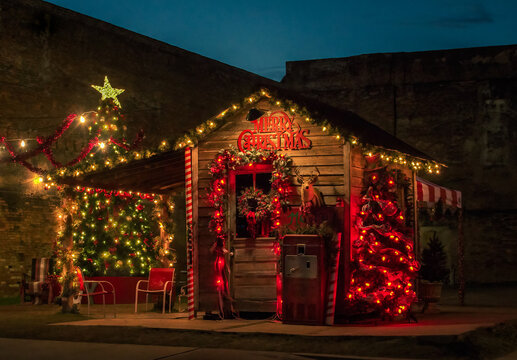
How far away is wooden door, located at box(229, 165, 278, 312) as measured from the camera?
9.89 m

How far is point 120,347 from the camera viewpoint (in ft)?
24.8

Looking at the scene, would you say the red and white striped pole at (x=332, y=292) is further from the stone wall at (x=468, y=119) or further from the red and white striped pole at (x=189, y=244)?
the stone wall at (x=468, y=119)

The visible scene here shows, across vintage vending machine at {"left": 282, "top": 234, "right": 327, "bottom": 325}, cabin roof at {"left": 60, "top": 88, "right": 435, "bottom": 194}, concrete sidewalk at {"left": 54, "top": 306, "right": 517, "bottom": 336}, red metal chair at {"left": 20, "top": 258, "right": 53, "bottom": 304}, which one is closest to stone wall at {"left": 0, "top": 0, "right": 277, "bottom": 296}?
red metal chair at {"left": 20, "top": 258, "right": 53, "bottom": 304}

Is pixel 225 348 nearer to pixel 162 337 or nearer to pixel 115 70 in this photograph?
pixel 162 337

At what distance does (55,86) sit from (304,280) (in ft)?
34.0

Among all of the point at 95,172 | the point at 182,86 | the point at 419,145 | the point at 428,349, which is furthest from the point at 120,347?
the point at 419,145

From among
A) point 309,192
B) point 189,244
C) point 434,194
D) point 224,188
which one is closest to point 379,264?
point 309,192

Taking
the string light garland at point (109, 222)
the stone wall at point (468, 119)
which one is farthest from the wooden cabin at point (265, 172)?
the stone wall at point (468, 119)

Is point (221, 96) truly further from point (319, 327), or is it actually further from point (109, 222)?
point (319, 327)

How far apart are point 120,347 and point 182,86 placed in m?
14.0

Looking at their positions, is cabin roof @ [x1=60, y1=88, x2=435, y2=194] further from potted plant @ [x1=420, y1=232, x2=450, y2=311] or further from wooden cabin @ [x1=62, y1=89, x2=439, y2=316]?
potted plant @ [x1=420, y1=232, x2=450, y2=311]

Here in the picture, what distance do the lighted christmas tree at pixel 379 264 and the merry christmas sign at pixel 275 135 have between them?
1291mm

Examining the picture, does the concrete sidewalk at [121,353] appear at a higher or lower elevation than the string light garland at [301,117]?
lower

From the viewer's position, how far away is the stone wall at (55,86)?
15.5m
